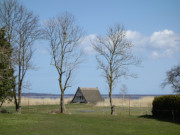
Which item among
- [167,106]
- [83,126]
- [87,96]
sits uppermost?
[167,106]

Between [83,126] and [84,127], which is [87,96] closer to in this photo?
[83,126]

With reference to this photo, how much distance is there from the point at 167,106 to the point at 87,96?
35690mm

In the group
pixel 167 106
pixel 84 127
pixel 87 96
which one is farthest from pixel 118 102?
pixel 84 127

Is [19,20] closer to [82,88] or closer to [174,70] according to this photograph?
[174,70]

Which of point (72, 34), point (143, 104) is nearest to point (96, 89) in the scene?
point (143, 104)

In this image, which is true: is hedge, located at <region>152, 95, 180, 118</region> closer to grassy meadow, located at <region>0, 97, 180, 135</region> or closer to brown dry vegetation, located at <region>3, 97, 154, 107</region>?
grassy meadow, located at <region>0, 97, 180, 135</region>

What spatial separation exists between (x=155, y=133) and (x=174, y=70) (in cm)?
2489

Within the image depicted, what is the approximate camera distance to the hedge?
2430cm

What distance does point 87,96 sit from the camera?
197 feet

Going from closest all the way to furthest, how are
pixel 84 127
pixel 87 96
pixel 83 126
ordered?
pixel 84 127, pixel 83 126, pixel 87 96

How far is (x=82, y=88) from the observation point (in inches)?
2453

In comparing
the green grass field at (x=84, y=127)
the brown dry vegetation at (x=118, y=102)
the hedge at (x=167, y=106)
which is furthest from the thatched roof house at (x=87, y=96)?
the green grass field at (x=84, y=127)

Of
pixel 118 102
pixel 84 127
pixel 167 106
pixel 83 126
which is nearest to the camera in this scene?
pixel 84 127

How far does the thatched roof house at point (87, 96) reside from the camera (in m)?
59.6
